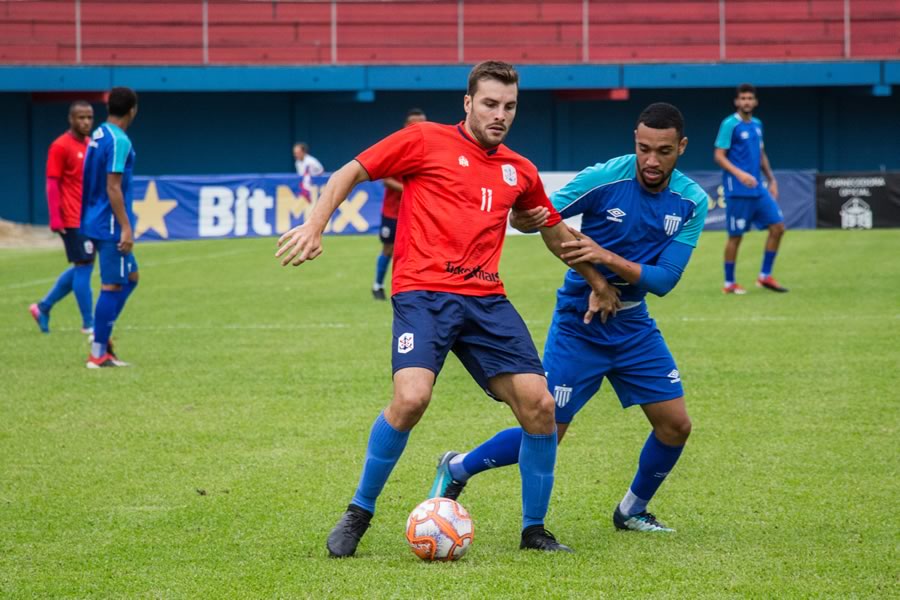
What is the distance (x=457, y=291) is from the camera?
4.98 metres

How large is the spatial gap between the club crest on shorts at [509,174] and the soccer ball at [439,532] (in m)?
1.35

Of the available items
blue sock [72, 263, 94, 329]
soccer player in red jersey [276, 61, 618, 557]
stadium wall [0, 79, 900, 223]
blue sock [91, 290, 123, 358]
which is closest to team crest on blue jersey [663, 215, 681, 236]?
soccer player in red jersey [276, 61, 618, 557]

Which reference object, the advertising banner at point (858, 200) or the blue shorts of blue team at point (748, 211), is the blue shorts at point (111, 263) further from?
the advertising banner at point (858, 200)

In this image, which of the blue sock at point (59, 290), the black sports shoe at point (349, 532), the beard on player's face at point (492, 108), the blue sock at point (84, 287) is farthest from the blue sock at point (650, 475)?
the blue sock at point (59, 290)

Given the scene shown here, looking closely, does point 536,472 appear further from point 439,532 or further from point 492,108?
point 492,108

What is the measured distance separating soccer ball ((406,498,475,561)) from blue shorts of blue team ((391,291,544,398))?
531 mm

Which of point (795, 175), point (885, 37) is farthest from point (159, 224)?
point (885, 37)

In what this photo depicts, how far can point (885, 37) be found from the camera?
33250 mm

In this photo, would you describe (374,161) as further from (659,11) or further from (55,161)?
(659,11)

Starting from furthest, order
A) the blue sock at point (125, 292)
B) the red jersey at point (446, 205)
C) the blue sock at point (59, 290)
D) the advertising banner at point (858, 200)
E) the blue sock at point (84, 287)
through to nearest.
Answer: the advertising banner at point (858, 200), the blue sock at point (59, 290), the blue sock at point (84, 287), the blue sock at point (125, 292), the red jersey at point (446, 205)

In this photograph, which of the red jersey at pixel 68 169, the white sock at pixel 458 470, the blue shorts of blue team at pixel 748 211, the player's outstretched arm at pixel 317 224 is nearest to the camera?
the player's outstretched arm at pixel 317 224

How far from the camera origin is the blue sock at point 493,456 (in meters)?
5.46

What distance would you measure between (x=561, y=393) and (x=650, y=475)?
53 centimetres

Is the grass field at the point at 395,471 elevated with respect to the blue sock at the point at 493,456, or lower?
lower
